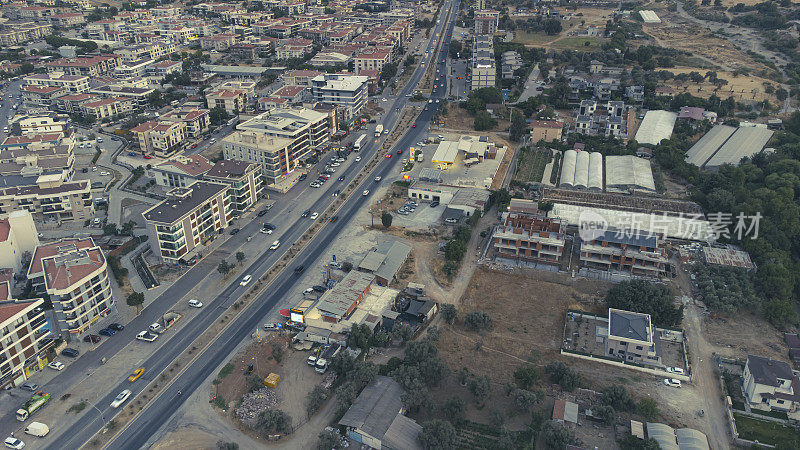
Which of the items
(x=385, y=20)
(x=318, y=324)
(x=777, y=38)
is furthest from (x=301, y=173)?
(x=777, y=38)

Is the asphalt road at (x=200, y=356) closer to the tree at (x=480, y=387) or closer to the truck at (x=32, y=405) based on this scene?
the truck at (x=32, y=405)

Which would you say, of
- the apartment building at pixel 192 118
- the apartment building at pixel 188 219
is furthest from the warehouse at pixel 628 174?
the apartment building at pixel 192 118

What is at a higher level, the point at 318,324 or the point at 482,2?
the point at 482,2

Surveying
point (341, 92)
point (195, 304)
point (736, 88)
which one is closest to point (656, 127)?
point (736, 88)

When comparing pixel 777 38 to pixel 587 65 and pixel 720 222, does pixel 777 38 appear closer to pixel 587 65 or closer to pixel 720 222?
pixel 587 65

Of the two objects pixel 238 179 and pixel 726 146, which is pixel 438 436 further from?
pixel 726 146

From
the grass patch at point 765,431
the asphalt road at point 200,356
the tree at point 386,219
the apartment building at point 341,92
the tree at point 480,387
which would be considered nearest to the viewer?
the grass patch at point 765,431
